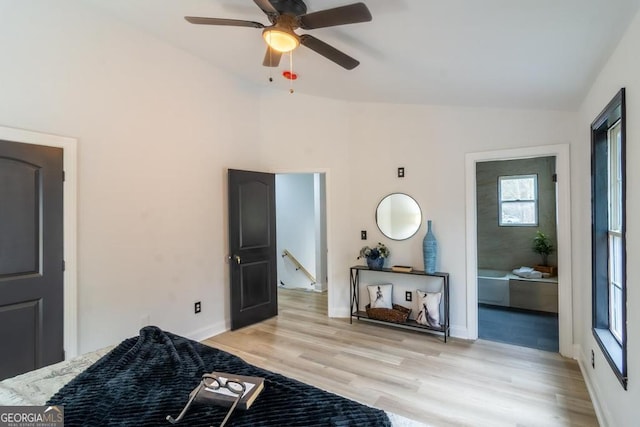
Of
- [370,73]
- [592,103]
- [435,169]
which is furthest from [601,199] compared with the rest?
[370,73]

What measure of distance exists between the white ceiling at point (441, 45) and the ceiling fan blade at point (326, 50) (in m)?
0.20

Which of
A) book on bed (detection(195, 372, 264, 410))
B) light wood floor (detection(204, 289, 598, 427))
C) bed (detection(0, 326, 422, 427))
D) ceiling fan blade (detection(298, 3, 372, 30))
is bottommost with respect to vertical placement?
light wood floor (detection(204, 289, 598, 427))

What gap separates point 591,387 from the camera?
2375 millimetres

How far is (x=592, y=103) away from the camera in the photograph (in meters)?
2.33

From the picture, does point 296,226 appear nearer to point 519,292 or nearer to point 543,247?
point 519,292

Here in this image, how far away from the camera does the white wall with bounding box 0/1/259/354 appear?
2402 mm

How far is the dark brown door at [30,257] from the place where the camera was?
2215mm

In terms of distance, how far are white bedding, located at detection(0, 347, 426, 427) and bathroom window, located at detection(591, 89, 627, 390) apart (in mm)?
1886

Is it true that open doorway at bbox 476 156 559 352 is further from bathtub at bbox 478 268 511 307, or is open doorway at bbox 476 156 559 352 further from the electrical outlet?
the electrical outlet

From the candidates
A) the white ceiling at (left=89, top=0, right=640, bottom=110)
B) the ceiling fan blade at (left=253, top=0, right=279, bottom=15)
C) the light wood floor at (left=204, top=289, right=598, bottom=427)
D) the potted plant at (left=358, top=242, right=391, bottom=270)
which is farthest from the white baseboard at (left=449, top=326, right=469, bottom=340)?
the ceiling fan blade at (left=253, top=0, right=279, bottom=15)

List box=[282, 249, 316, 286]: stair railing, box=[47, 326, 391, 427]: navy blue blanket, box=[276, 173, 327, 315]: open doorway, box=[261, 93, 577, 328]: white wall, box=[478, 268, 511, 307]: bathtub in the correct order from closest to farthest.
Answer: box=[47, 326, 391, 427]: navy blue blanket
box=[261, 93, 577, 328]: white wall
box=[478, 268, 511, 307]: bathtub
box=[276, 173, 327, 315]: open doorway
box=[282, 249, 316, 286]: stair railing

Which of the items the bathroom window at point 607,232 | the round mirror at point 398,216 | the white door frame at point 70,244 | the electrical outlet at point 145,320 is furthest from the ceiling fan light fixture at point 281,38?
the electrical outlet at point 145,320

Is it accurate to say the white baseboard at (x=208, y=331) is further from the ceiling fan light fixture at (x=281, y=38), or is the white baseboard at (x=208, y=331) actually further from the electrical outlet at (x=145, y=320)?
the ceiling fan light fixture at (x=281, y=38)

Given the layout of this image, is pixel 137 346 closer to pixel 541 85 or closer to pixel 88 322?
pixel 88 322
